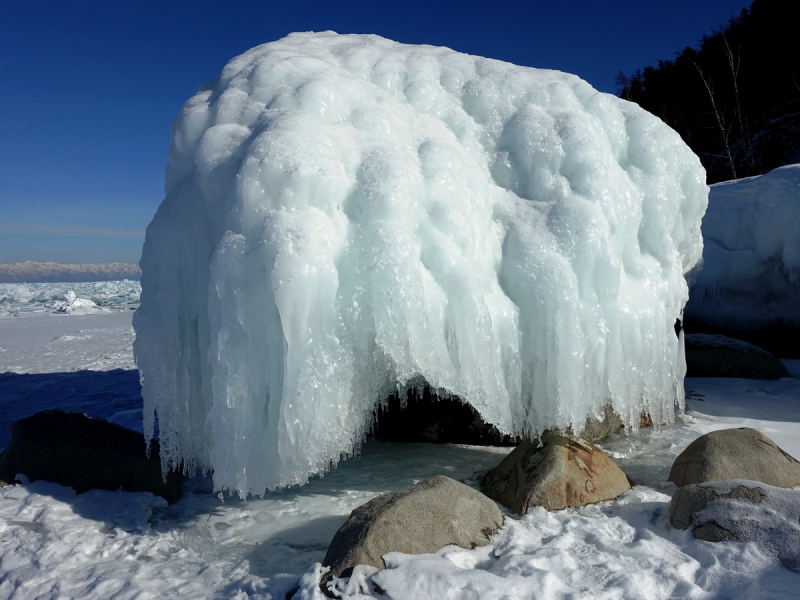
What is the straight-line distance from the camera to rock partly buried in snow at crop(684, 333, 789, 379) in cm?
609

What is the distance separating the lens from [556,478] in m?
3.13

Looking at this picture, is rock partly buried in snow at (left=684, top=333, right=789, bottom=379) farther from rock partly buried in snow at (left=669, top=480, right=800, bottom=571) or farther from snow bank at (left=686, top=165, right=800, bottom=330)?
rock partly buried in snow at (left=669, top=480, right=800, bottom=571)

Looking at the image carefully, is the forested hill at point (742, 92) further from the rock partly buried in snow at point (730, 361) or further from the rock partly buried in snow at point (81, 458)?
the rock partly buried in snow at point (81, 458)

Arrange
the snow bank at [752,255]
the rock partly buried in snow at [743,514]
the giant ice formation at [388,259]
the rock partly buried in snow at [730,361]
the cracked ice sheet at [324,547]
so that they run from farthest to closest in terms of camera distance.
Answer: the snow bank at [752,255], the rock partly buried in snow at [730,361], the giant ice formation at [388,259], the rock partly buried in snow at [743,514], the cracked ice sheet at [324,547]

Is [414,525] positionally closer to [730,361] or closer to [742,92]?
[730,361]

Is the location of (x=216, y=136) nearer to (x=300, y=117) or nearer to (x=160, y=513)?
(x=300, y=117)

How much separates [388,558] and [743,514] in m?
1.68

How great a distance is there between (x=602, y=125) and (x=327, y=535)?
358cm

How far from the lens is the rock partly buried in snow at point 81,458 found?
11.6 feet

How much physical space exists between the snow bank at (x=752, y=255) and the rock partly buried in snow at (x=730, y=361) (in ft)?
5.52

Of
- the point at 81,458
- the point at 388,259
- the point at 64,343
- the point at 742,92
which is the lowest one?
the point at 64,343

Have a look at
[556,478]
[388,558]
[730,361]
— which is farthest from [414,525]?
[730,361]

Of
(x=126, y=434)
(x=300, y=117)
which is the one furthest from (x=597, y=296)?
(x=126, y=434)

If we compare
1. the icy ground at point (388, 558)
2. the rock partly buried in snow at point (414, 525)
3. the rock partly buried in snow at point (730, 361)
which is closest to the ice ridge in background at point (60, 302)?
the icy ground at point (388, 558)
